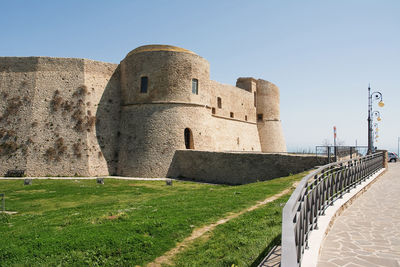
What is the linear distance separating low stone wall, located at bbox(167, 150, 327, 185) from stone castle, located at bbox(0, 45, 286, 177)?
4.16ft

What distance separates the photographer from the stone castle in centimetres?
2006

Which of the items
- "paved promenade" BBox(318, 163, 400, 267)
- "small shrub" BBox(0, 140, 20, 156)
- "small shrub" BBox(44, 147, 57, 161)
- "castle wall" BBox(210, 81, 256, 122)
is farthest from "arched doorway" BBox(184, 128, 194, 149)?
"paved promenade" BBox(318, 163, 400, 267)

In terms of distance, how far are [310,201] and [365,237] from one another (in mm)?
1405

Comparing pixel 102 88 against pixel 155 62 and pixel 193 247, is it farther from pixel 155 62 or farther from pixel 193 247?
pixel 193 247

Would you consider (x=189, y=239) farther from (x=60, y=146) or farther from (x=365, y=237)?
(x=60, y=146)

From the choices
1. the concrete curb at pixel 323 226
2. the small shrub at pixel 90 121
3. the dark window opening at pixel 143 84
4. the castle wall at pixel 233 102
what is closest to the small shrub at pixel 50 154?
the small shrub at pixel 90 121

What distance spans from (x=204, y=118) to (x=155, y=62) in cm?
611

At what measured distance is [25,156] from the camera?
19.5 m

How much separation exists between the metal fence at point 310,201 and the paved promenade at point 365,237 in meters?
0.39

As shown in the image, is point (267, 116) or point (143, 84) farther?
point (267, 116)

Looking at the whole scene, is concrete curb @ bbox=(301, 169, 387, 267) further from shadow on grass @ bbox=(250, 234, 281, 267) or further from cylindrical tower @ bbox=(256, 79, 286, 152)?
cylindrical tower @ bbox=(256, 79, 286, 152)

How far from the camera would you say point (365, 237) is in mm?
4770

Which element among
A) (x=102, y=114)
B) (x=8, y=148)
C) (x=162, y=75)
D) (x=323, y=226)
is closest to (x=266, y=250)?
(x=323, y=226)

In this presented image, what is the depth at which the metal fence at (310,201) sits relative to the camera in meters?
2.14
